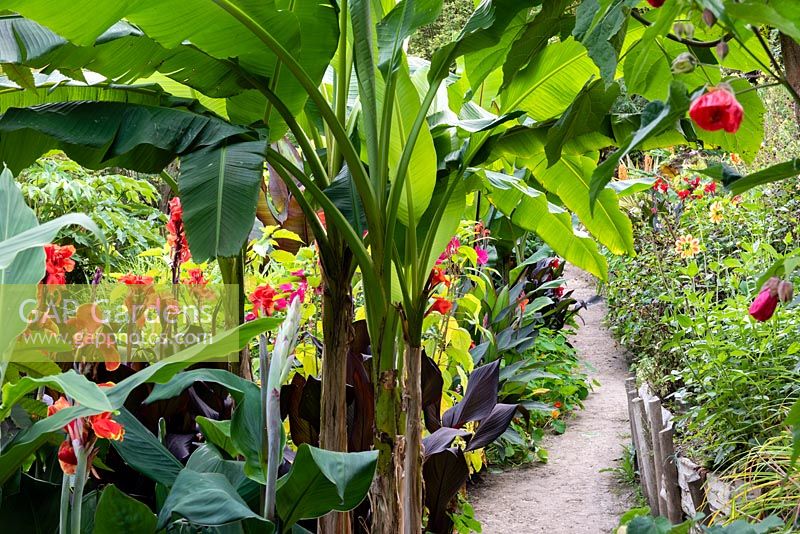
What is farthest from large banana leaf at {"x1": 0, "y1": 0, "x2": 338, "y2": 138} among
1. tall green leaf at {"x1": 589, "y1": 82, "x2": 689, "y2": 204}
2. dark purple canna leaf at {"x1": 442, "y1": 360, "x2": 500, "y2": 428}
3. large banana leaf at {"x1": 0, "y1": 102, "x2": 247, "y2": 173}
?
dark purple canna leaf at {"x1": 442, "y1": 360, "x2": 500, "y2": 428}

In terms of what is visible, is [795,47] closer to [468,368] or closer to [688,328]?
[688,328]

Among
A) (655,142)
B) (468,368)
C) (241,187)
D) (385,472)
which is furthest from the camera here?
(468,368)

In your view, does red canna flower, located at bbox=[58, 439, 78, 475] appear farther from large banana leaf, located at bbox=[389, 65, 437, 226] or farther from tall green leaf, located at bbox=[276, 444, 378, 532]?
large banana leaf, located at bbox=[389, 65, 437, 226]

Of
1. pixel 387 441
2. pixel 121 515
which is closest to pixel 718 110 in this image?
pixel 121 515

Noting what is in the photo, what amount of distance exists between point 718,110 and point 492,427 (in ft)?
8.33

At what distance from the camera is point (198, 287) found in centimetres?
291

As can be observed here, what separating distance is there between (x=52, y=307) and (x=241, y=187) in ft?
1.99

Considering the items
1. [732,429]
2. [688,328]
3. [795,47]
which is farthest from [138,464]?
[688,328]

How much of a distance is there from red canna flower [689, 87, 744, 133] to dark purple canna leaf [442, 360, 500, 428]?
7.79 ft

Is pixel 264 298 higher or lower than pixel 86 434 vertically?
higher

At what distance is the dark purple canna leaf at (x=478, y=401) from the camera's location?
315 cm

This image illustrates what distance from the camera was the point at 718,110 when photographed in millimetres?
851

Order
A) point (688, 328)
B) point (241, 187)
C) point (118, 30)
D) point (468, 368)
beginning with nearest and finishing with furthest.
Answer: point (241, 187) < point (118, 30) < point (688, 328) < point (468, 368)

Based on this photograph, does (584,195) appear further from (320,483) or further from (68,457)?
(68,457)
